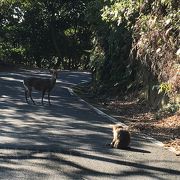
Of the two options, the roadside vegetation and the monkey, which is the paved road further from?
the roadside vegetation

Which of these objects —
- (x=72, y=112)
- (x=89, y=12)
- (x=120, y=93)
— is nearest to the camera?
(x=72, y=112)

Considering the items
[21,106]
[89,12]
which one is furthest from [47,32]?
[21,106]

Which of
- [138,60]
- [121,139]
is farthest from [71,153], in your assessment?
[138,60]

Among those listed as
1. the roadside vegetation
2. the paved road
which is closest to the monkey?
the paved road

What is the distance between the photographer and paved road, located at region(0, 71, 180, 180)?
8.38 m

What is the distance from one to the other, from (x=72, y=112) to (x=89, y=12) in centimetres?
1082

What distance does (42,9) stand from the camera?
2160 inches

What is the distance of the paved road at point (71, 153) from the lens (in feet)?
27.5

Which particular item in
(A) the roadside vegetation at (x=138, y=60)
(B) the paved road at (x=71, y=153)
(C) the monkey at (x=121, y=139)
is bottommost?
(B) the paved road at (x=71, y=153)

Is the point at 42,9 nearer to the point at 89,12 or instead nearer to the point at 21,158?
the point at 89,12

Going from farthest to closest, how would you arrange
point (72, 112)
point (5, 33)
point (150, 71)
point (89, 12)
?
1. point (5, 33)
2. point (89, 12)
3. point (150, 71)
4. point (72, 112)

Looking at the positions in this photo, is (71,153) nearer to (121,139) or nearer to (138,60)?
(121,139)

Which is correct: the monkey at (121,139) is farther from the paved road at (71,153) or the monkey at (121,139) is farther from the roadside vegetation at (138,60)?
the roadside vegetation at (138,60)

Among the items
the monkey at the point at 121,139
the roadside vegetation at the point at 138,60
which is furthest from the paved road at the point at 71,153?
the roadside vegetation at the point at 138,60
